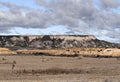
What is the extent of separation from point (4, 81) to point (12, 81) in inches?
29.3

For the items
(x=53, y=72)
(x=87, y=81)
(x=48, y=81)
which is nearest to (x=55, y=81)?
(x=48, y=81)

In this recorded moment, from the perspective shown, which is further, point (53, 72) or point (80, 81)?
point (53, 72)

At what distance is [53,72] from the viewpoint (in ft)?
159

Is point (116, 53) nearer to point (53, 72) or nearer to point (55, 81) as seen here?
point (53, 72)

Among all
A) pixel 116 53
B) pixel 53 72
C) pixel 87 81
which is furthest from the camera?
pixel 116 53

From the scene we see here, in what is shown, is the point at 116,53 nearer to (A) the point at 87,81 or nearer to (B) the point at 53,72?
(B) the point at 53,72

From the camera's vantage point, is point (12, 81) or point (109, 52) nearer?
point (12, 81)

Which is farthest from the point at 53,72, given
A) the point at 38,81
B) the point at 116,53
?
the point at 116,53

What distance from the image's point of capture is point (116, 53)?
566ft

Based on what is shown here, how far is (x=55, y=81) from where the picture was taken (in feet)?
117

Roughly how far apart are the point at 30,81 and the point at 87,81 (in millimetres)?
5225

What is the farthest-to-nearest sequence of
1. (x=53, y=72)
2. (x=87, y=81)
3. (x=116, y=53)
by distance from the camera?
1. (x=116, y=53)
2. (x=53, y=72)
3. (x=87, y=81)

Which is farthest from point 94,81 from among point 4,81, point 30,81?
point 4,81

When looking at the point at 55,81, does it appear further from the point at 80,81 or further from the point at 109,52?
the point at 109,52
